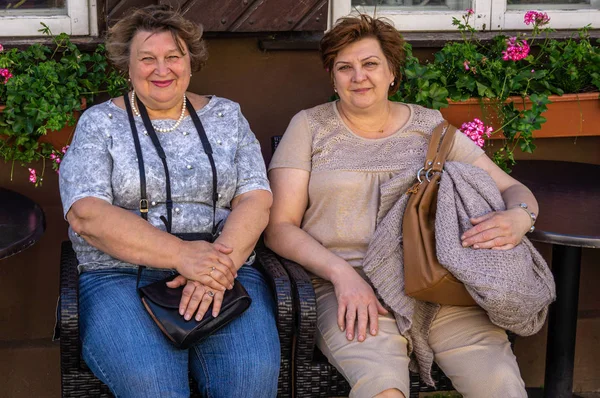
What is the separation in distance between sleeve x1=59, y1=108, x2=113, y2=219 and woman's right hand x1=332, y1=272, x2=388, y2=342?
0.77 metres

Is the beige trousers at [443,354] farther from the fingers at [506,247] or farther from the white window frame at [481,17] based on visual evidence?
the white window frame at [481,17]

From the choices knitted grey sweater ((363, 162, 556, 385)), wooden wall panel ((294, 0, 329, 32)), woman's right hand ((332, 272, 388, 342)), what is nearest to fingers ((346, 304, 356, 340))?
woman's right hand ((332, 272, 388, 342))

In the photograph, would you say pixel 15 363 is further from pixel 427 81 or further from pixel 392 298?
pixel 427 81

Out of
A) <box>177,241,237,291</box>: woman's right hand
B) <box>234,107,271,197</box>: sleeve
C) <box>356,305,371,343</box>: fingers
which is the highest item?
<box>234,107,271,197</box>: sleeve

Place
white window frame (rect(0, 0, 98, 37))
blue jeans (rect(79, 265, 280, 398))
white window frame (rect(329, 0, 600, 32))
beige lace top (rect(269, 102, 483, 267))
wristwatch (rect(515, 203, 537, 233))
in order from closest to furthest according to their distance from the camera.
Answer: blue jeans (rect(79, 265, 280, 398))
wristwatch (rect(515, 203, 537, 233))
beige lace top (rect(269, 102, 483, 267))
white window frame (rect(0, 0, 98, 37))
white window frame (rect(329, 0, 600, 32))

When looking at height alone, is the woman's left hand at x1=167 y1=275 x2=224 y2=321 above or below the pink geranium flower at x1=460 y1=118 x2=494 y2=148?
below

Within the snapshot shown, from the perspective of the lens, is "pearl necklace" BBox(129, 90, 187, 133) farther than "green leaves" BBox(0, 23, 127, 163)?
No

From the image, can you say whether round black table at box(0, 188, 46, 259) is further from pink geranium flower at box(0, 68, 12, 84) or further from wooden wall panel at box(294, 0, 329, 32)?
wooden wall panel at box(294, 0, 329, 32)

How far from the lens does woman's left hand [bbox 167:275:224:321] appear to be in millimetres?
2500

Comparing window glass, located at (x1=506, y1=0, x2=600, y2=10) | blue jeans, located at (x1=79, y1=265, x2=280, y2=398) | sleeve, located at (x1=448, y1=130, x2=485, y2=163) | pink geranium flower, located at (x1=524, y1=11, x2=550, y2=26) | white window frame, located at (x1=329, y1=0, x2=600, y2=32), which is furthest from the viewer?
window glass, located at (x1=506, y1=0, x2=600, y2=10)

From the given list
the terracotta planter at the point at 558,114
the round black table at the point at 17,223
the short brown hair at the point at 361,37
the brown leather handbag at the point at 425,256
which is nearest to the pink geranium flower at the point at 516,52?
the terracotta planter at the point at 558,114

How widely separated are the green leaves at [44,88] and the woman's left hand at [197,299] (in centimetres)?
87

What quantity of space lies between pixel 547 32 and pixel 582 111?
0.35 meters

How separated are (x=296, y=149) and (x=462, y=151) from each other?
57cm
